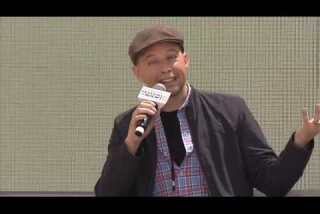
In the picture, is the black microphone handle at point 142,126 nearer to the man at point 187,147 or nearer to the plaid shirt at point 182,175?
the man at point 187,147

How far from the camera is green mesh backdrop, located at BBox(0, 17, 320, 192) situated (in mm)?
3369

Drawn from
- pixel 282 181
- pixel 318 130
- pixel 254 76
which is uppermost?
pixel 254 76

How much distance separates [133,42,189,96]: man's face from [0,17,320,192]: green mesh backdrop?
24.9 inches

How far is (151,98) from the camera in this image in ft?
8.33

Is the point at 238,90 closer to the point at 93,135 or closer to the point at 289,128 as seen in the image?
the point at 289,128

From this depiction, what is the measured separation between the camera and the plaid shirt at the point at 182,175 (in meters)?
2.60

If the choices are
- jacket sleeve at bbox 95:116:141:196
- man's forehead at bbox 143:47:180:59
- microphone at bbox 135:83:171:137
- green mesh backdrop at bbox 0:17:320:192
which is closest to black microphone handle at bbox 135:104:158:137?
microphone at bbox 135:83:171:137

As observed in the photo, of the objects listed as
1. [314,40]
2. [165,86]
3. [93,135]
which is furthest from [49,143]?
[314,40]

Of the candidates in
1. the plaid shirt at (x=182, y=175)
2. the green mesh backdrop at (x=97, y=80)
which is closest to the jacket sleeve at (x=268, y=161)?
the plaid shirt at (x=182, y=175)

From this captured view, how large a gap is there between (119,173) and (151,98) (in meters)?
0.28

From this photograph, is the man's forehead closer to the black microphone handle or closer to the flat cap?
the flat cap

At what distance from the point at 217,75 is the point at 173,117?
74 centimetres

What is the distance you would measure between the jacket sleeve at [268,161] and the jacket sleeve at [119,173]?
39cm

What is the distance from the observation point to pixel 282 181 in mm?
2621
